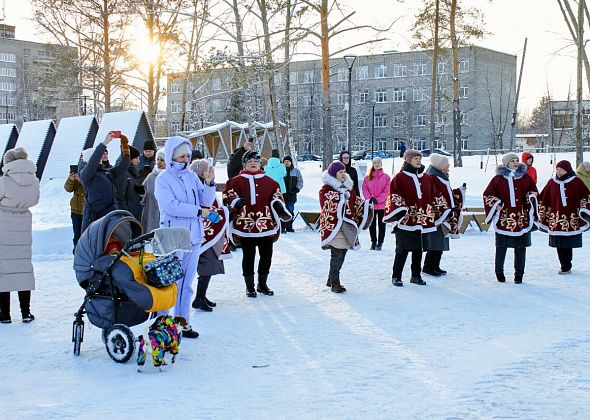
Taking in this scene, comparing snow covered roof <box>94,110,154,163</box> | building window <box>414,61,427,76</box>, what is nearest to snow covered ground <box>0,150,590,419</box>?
snow covered roof <box>94,110,154,163</box>

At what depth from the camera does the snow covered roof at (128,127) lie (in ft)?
73.6

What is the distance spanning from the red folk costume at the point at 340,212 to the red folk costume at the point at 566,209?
3.07 meters

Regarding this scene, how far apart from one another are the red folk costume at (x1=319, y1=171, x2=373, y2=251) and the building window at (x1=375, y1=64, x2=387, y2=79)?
249 feet

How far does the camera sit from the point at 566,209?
11.2 m

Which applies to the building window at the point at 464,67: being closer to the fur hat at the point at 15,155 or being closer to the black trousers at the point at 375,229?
the black trousers at the point at 375,229

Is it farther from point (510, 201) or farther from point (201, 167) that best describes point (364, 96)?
point (201, 167)

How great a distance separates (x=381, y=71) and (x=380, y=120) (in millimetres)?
5243

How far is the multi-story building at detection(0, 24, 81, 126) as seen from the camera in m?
35.6

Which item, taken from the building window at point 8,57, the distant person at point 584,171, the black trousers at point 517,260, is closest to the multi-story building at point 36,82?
the building window at point 8,57

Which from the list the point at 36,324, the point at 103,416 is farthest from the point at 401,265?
the point at 103,416

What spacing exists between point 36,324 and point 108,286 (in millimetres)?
1986

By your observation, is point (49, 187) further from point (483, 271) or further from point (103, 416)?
point (103, 416)

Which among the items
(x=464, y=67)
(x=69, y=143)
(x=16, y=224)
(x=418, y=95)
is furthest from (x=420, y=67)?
(x=16, y=224)

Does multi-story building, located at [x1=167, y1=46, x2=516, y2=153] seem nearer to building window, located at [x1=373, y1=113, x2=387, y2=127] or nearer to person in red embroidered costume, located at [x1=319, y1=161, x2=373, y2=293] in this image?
building window, located at [x1=373, y1=113, x2=387, y2=127]
